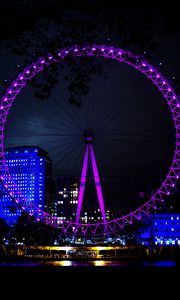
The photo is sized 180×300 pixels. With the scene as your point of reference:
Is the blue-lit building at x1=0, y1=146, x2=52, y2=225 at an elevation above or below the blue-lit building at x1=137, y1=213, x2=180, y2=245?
above

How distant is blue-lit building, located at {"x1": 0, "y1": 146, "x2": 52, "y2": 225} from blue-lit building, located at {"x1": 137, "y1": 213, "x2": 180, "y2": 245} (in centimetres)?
5991

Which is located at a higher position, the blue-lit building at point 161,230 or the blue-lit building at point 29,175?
the blue-lit building at point 29,175

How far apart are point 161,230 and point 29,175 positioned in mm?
72144

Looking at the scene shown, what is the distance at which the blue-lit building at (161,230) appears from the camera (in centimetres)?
9956

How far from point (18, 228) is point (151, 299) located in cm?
8249

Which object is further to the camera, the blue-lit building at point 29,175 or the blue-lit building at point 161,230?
the blue-lit building at point 29,175

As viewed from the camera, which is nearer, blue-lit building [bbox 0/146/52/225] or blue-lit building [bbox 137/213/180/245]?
blue-lit building [bbox 137/213/180/245]

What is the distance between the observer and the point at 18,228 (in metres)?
86.0

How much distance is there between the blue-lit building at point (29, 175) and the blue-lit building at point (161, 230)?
197 feet

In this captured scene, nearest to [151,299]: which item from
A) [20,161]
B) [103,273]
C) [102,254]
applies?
[103,273]

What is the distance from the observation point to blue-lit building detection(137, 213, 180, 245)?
99562 millimetres

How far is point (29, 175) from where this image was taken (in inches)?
6324

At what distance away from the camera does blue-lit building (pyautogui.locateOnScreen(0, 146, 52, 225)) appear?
152625mm

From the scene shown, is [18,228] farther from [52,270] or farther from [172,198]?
[52,270]
